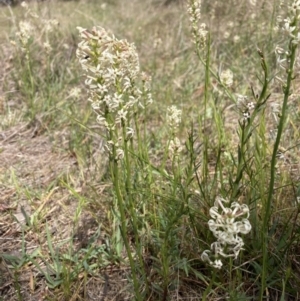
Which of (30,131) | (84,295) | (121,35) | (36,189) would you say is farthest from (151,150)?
(121,35)

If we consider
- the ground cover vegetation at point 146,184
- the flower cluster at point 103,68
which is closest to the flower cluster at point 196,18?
the ground cover vegetation at point 146,184

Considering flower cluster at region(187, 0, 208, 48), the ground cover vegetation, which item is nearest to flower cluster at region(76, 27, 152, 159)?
the ground cover vegetation

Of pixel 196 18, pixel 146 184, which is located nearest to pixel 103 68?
pixel 196 18

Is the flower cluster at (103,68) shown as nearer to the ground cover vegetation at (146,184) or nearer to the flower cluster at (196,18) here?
the ground cover vegetation at (146,184)

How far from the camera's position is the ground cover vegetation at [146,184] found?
1113 millimetres

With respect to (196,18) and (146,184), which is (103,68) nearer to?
(196,18)

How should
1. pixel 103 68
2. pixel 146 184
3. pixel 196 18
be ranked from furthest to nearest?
1. pixel 146 184
2. pixel 196 18
3. pixel 103 68

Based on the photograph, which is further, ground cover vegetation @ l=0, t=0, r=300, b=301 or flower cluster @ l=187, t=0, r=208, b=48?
flower cluster @ l=187, t=0, r=208, b=48

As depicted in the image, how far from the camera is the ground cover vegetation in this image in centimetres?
111

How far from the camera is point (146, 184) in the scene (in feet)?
5.87

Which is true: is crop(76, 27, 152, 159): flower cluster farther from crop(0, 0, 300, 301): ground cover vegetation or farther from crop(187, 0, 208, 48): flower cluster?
crop(187, 0, 208, 48): flower cluster

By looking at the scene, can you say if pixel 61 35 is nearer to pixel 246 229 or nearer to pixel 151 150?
pixel 151 150

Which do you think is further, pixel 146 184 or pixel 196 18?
pixel 146 184

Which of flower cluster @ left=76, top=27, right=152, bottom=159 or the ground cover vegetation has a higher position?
flower cluster @ left=76, top=27, right=152, bottom=159
